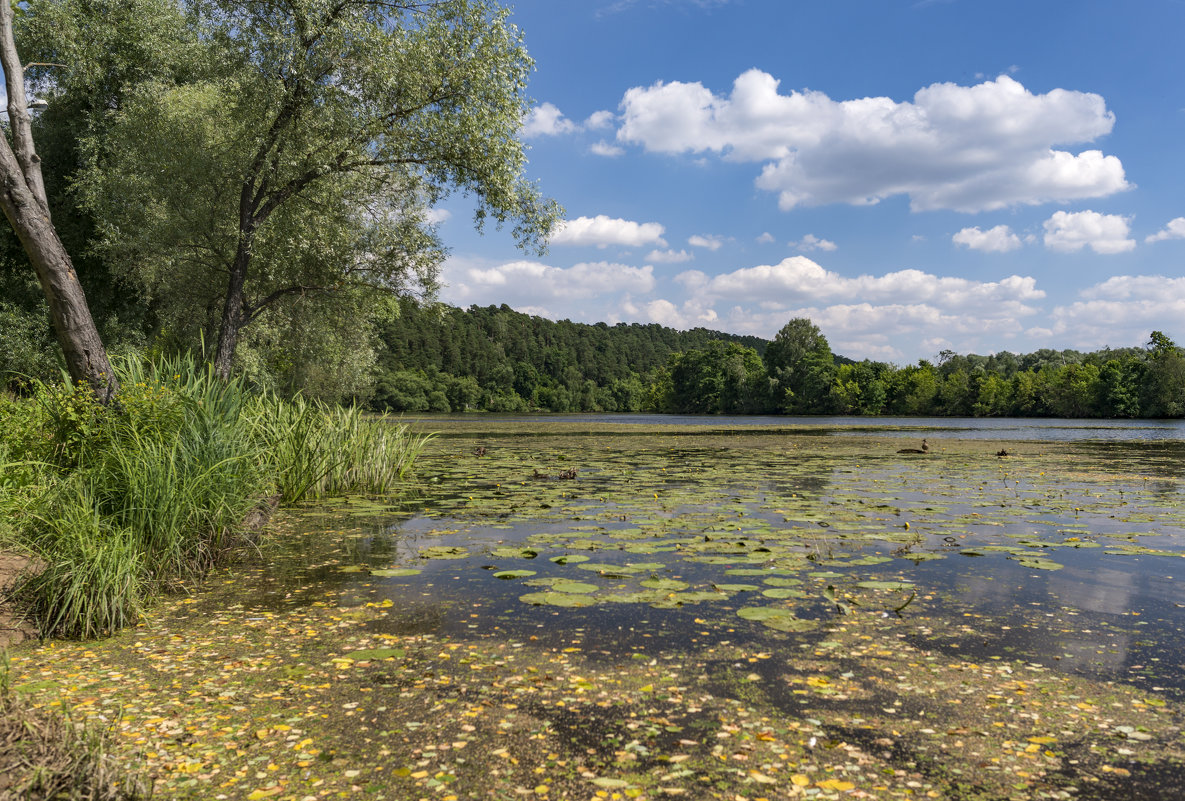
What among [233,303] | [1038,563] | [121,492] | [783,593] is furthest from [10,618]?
[233,303]

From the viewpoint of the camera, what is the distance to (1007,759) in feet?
10.9

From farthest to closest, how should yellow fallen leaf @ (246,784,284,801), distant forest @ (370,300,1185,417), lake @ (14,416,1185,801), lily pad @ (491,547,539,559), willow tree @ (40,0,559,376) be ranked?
distant forest @ (370,300,1185,417)
willow tree @ (40,0,559,376)
lily pad @ (491,547,539,559)
lake @ (14,416,1185,801)
yellow fallen leaf @ (246,784,284,801)

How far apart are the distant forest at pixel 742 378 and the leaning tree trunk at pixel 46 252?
51597 mm

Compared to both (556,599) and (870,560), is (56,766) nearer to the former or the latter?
(556,599)

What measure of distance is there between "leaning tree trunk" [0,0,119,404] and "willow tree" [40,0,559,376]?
6.58 m

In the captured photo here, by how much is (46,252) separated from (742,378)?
360ft

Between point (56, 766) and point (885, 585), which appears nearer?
point (56, 766)

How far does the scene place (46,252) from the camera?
7.88 meters

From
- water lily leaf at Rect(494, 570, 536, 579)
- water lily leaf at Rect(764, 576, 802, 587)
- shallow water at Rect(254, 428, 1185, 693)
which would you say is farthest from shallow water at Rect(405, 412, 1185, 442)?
water lily leaf at Rect(494, 570, 536, 579)

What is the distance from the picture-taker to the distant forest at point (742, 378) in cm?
7800

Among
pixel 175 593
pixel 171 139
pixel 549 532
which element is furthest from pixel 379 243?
pixel 175 593

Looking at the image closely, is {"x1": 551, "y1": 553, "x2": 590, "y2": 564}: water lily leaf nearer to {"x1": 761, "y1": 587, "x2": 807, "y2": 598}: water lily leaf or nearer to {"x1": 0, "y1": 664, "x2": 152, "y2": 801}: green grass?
{"x1": 761, "y1": 587, "x2": 807, "y2": 598}: water lily leaf

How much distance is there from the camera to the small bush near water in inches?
200

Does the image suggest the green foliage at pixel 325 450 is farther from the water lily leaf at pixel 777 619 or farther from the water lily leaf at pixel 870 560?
the water lily leaf at pixel 870 560
